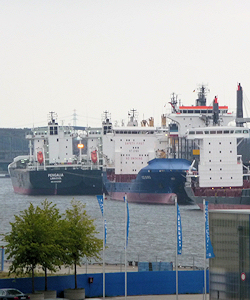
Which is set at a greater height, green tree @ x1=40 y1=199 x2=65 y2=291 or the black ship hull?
green tree @ x1=40 y1=199 x2=65 y2=291

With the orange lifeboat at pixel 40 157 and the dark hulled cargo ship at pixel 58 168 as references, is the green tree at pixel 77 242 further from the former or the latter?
the orange lifeboat at pixel 40 157

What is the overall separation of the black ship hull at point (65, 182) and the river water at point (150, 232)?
20063 millimetres

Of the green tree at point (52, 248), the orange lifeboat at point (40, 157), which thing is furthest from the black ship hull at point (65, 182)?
the green tree at point (52, 248)

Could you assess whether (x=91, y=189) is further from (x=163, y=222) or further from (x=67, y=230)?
(x=67, y=230)

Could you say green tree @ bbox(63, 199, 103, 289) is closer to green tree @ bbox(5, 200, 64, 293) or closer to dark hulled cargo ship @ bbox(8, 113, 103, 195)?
Result: green tree @ bbox(5, 200, 64, 293)

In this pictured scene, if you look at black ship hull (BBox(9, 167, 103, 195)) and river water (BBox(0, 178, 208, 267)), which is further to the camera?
black ship hull (BBox(9, 167, 103, 195))

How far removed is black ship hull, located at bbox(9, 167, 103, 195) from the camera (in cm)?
10444

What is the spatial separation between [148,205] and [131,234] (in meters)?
28.9

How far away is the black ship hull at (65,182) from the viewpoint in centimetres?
10444

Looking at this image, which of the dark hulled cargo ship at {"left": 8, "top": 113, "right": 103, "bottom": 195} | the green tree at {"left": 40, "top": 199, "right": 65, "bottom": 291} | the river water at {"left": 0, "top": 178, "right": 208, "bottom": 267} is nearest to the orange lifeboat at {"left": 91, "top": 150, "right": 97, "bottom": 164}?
the dark hulled cargo ship at {"left": 8, "top": 113, "right": 103, "bottom": 195}

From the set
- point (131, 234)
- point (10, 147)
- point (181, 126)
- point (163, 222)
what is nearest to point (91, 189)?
point (181, 126)

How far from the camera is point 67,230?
2559 cm

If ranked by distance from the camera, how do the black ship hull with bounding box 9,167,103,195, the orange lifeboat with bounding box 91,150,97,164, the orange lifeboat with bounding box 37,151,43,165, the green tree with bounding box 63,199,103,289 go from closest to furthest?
the green tree with bounding box 63,199,103,289
the black ship hull with bounding box 9,167,103,195
the orange lifeboat with bounding box 91,150,97,164
the orange lifeboat with bounding box 37,151,43,165

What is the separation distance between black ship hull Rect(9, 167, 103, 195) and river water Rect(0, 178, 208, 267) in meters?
20.1
